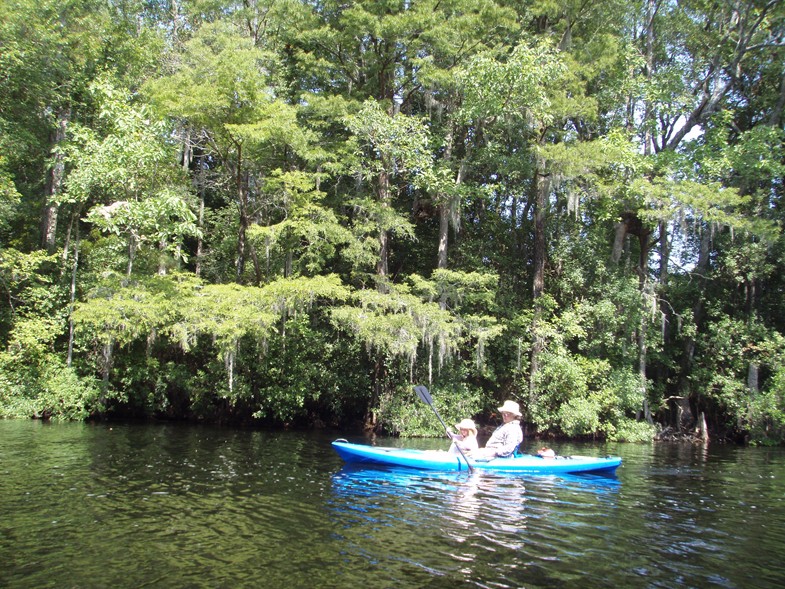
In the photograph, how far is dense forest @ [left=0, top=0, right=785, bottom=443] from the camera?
17828 millimetres

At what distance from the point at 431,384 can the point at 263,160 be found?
990cm

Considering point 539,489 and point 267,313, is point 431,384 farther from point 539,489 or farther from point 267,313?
point 539,489

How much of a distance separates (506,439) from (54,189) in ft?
60.3

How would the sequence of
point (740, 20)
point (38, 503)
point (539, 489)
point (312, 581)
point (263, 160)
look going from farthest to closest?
point (740, 20), point (263, 160), point (539, 489), point (38, 503), point (312, 581)

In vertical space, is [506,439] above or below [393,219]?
below

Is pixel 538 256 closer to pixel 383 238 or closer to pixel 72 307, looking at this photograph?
pixel 383 238

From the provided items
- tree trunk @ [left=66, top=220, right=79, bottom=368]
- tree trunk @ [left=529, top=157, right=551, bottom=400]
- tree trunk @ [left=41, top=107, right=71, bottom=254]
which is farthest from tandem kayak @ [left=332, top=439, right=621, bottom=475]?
tree trunk @ [left=41, top=107, right=71, bottom=254]

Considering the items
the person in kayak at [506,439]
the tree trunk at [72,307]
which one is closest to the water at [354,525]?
the person in kayak at [506,439]

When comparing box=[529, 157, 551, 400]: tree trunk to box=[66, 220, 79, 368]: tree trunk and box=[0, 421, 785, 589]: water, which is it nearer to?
box=[0, 421, 785, 589]: water

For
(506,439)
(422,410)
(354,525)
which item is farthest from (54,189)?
(354,525)

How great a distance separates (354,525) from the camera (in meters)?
6.69

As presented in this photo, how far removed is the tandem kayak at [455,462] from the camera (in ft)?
34.4

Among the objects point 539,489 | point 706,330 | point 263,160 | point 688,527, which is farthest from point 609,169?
point 688,527

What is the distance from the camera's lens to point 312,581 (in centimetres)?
485
